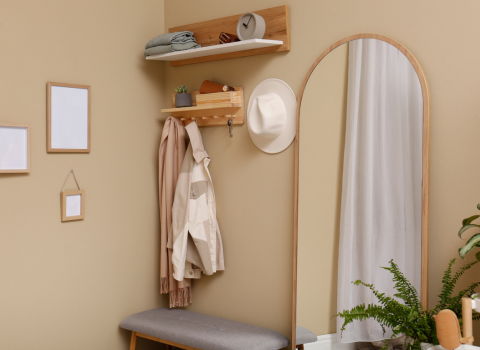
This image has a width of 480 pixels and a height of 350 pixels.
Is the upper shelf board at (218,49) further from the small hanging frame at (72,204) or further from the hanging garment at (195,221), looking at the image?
the small hanging frame at (72,204)

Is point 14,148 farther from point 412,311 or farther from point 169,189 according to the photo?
point 412,311

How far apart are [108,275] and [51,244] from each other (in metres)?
0.39

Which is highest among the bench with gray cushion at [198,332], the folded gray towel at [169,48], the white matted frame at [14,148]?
the folded gray towel at [169,48]

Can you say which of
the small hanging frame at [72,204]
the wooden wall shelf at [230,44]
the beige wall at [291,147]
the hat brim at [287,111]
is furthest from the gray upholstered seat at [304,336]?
the wooden wall shelf at [230,44]

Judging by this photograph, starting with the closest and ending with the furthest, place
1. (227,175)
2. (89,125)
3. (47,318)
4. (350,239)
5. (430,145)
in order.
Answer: (430,145) → (350,239) → (47,318) → (89,125) → (227,175)

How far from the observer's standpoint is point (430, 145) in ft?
6.23

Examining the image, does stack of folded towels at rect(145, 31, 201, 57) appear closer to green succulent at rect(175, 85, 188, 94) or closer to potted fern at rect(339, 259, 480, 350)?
green succulent at rect(175, 85, 188, 94)

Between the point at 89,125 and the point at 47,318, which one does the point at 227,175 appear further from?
the point at 47,318

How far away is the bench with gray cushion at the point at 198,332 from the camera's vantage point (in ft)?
7.12

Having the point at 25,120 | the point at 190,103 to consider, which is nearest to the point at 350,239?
the point at 190,103

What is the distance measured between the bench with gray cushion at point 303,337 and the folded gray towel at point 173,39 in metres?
1.61

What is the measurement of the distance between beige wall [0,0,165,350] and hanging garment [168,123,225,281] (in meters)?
0.26

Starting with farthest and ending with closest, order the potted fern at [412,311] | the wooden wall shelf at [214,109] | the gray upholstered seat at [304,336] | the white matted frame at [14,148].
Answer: the wooden wall shelf at [214,109]
the gray upholstered seat at [304,336]
the white matted frame at [14,148]
the potted fern at [412,311]

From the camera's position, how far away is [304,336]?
7.27ft
